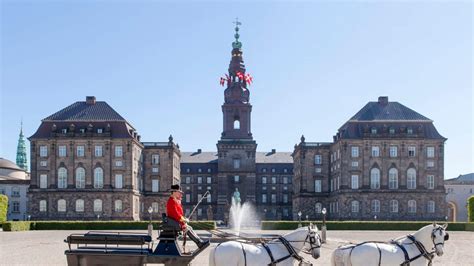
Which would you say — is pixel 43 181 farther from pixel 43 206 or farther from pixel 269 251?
pixel 269 251

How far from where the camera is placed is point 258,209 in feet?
389

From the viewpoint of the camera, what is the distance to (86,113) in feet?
246

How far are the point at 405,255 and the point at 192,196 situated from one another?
108 m

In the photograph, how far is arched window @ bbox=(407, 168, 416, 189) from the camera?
72688mm

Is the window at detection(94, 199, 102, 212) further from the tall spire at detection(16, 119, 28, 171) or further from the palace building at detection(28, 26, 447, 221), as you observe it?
the tall spire at detection(16, 119, 28, 171)

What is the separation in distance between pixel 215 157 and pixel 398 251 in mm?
110457

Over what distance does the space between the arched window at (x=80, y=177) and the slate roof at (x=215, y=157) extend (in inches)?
1900

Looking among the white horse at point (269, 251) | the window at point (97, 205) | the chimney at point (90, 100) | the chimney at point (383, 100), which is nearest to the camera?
the white horse at point (269, 251)

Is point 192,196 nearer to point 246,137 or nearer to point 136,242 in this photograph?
point 246,137

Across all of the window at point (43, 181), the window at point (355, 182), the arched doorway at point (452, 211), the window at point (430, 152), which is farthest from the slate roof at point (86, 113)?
the arched doorway at point (452, 211)

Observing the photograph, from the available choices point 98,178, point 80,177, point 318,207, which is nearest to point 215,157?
point 318,207

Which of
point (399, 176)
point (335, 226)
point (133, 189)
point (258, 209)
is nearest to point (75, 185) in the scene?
point (133, 189)

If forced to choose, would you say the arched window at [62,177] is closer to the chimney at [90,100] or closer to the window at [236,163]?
the chimney at [90,100]

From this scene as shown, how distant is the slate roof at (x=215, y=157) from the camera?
122 meters
